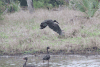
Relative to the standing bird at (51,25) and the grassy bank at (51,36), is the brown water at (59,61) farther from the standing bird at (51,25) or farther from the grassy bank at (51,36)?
the standing bird at (51,25)

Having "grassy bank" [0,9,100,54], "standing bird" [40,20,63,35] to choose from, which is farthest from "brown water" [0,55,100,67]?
"standing bird" [40,20,63,35]

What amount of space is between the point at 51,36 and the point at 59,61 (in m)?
4.09

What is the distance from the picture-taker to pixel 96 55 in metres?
9.90

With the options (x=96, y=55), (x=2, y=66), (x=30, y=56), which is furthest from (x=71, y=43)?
(x=2, y=66)

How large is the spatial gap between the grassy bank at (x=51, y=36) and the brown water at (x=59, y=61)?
69 cm

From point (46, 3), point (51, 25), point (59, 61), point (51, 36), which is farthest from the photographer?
point (46, 3)

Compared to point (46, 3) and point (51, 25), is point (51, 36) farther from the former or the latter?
point (46, 3)

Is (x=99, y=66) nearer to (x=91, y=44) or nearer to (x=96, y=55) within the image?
(x=96, y=55)

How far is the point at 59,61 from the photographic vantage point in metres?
8.88

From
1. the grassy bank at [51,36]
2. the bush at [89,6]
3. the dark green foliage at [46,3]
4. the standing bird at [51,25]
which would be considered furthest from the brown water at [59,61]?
the dark green foliage at [46,3]

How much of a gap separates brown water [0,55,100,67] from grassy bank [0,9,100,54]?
69 cm

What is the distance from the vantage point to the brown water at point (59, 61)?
26.9ft

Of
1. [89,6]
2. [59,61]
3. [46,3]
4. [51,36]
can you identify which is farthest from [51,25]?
[46,3]

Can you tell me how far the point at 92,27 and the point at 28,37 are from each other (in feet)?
16.6
